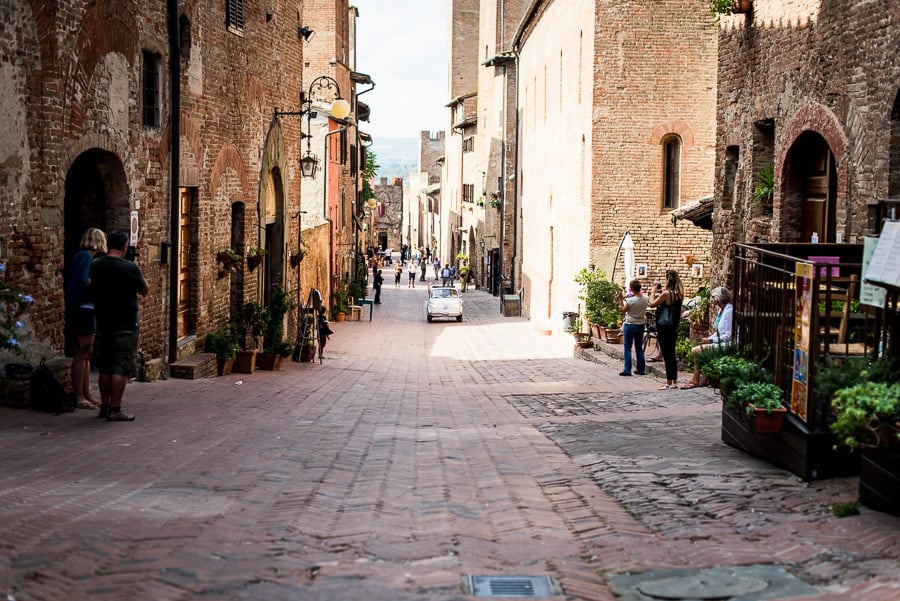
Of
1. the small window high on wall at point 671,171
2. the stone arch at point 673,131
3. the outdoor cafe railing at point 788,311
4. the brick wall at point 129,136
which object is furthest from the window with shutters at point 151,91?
the small window high on wall at point 671,171

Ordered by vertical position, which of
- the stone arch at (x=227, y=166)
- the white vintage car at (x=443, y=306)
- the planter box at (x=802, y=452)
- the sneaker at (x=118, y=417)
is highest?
the stone arch at (x=227, y=166)

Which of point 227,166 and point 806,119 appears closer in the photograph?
point 806,119

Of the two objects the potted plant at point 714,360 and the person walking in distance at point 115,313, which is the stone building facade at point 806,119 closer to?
the potted plant at point 714,360

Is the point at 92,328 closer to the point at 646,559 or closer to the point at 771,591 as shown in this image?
the point at 646,559

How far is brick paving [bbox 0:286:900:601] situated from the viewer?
5.21m

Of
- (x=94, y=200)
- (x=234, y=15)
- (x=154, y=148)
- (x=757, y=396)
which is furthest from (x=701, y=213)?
(x=757, y=396)

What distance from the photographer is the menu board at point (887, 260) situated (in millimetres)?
6367

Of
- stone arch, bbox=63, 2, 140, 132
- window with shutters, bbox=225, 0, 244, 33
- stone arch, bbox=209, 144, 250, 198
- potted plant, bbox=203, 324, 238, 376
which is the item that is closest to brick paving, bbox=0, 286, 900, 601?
stone arch, bbox=63, 2, 140, 132

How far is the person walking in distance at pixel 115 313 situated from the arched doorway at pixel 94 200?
356 cm

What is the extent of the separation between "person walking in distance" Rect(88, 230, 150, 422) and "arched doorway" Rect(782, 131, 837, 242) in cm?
875

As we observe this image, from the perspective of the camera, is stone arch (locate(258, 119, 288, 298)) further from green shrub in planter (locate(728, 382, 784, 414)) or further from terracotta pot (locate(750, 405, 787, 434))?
terracotta pot (locate(750, 405, 787, 434))

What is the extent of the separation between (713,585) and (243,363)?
13.2 m

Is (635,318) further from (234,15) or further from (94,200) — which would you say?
(234,15)

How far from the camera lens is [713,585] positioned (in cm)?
524
